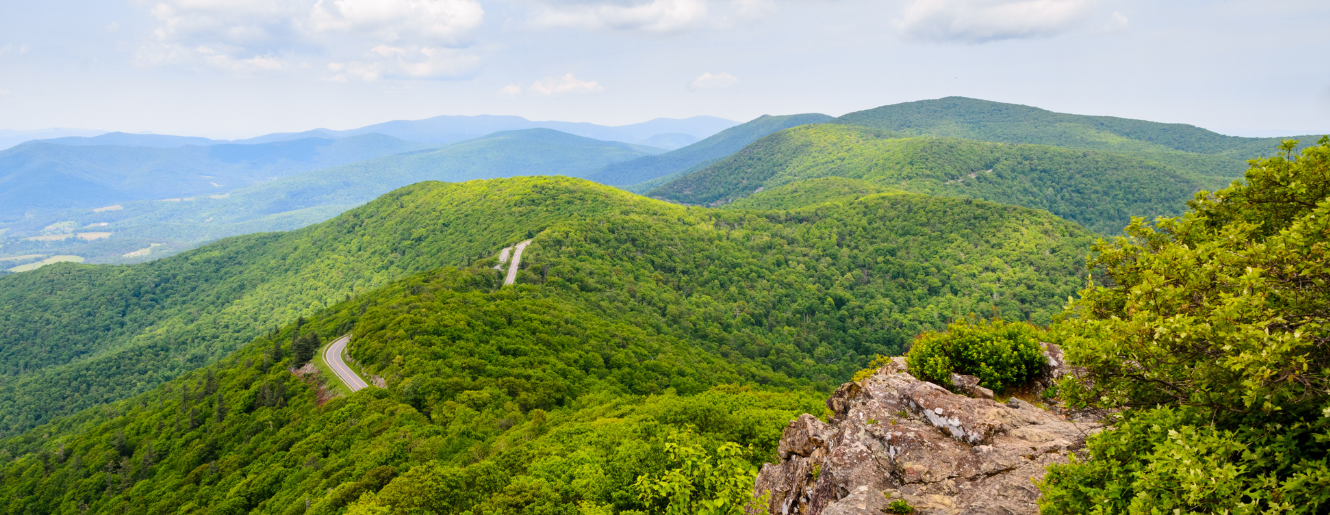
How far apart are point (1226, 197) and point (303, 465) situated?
6707cm

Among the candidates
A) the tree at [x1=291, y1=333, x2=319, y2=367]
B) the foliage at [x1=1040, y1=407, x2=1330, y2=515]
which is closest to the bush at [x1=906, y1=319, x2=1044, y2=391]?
the foliage at [x1=1040, y1=407, x2=1330, y2=515]

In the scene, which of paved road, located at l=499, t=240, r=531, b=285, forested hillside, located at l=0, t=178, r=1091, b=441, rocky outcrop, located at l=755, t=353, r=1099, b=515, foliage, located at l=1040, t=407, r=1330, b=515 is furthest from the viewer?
forested hillside, located at l=0, t=178, r=1091, b=441

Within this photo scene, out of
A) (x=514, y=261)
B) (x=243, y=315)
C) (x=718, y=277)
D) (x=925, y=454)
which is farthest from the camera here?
(x=243, y=315)

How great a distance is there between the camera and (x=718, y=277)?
151750mm

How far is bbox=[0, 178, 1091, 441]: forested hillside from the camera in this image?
139125 mm

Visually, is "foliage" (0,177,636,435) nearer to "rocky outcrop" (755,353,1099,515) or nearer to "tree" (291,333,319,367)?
"tree" (291,333,319,367)

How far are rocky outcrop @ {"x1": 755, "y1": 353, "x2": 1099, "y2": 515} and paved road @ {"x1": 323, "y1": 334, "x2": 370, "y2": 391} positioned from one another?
209 ft

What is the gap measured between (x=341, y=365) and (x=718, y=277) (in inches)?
3873

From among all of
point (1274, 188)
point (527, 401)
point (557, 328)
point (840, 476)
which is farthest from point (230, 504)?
point (1274, 188)

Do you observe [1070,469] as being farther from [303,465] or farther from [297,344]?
[297,344]

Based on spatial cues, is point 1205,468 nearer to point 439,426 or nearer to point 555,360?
point 439,426

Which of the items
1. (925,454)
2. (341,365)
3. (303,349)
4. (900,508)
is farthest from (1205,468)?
(303,349)

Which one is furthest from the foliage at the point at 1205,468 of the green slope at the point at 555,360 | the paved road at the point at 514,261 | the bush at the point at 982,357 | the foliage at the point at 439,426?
the paved road at the point at 514,261

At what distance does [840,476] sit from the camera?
18156 mm
